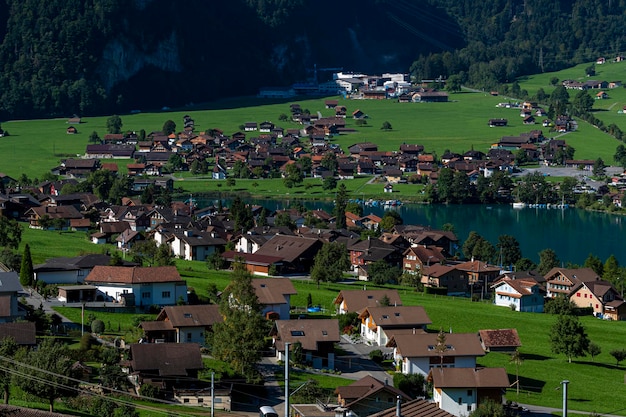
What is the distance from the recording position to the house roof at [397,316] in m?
24.4

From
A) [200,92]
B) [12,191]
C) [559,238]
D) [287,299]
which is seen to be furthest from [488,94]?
[287,299]

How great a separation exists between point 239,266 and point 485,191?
33.6 metres

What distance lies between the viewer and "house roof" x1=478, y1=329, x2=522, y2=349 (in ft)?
79.7

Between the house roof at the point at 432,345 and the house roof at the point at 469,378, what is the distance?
4.45 feet

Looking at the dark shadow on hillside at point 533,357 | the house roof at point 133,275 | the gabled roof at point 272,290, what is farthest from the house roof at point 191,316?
the dark shadow on hillside at point 533,357

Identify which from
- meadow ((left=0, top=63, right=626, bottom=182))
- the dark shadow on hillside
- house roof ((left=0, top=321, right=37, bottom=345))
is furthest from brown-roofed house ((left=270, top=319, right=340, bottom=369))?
meadow ((left=0, top=63, right=626, bottom=182))

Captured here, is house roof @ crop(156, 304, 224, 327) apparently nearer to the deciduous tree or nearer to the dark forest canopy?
the deciduous tree

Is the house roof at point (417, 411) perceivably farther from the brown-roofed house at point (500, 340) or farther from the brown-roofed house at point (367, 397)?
the brown-roofed house at point (500, 340)

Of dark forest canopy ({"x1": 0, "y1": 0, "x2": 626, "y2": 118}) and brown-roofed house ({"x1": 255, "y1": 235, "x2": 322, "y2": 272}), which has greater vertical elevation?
dark forest canopy ({"x1": 0, "y1": 0, "x2": 626, "y2": 118})

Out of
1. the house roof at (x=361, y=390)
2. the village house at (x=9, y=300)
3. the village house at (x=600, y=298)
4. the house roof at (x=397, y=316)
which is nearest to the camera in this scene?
the house roof at (x=361, y=390)

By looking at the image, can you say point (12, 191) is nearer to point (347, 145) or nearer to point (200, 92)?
point (347, 145)

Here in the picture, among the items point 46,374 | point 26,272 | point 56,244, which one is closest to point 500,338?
point 26,272

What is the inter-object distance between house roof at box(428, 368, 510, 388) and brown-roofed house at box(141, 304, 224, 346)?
457 cm

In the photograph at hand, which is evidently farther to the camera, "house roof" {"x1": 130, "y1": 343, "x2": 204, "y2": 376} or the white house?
the white house
